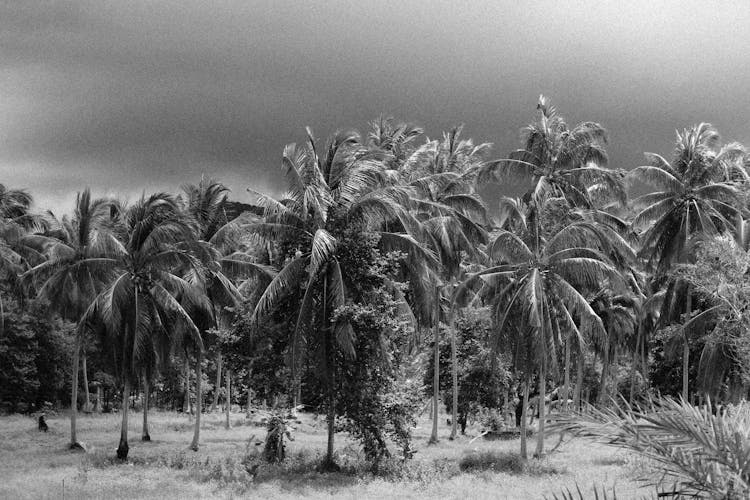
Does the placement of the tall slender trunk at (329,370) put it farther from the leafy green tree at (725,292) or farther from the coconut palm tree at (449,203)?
the leafy green tree at (725,292)

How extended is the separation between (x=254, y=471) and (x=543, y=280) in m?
13.1

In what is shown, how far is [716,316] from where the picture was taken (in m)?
30.8

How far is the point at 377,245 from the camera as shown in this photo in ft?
83.3

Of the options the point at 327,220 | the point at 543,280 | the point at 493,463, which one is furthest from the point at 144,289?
the point at 543,280

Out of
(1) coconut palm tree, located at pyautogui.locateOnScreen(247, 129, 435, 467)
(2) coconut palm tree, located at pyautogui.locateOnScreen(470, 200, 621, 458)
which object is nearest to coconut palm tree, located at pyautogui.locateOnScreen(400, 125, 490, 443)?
(2) coconut palm tree, located at pyautogui.locateOnScreen(470, 200, 621, 458)

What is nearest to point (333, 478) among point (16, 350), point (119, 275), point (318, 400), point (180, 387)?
point (318, 400)

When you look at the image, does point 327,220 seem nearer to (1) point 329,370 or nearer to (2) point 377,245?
(2) point 377,245

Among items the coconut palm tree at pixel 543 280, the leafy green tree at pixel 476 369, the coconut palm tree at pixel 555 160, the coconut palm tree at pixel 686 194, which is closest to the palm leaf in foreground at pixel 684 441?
the coconut palm tree at pixel 543 280

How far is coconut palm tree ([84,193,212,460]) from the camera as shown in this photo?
25.3m

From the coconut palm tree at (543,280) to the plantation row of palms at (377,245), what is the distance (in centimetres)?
8

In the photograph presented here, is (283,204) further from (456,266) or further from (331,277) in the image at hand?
(456,266)

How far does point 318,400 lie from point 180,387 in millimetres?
35304

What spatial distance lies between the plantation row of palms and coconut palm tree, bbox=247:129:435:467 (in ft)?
0.20

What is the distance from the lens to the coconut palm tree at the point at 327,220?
2338 centimetres
